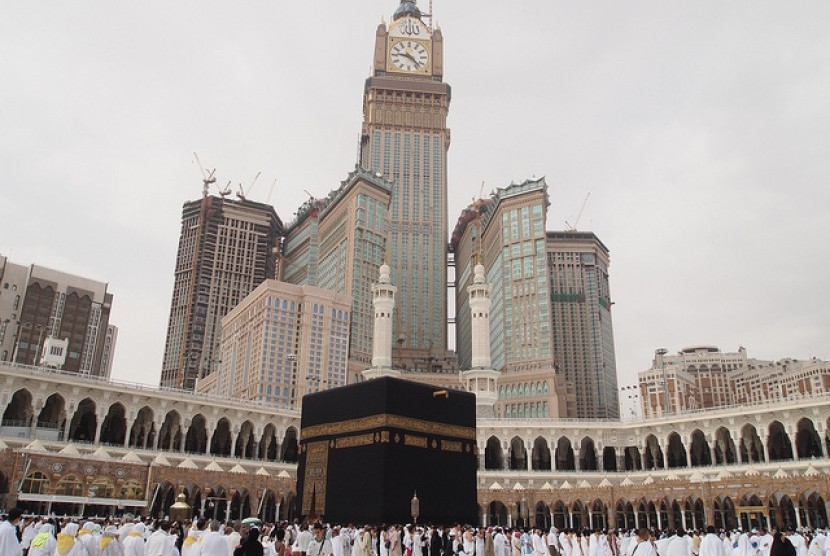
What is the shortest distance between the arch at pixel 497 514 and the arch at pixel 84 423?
24368 millimetres

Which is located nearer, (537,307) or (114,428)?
(114,428)

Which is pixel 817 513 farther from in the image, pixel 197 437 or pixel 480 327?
pixel 197 437

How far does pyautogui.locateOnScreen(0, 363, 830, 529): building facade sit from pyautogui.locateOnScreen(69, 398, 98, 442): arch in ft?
0.40

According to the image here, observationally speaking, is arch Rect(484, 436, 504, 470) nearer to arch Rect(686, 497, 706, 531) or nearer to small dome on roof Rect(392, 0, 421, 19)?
arch Rect(686, 497, 706, 531)

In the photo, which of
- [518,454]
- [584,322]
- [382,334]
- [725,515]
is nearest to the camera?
[725,515]

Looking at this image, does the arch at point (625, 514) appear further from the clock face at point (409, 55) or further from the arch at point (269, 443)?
the clock face at point (409, 55)

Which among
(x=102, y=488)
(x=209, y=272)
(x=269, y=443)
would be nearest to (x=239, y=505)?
(x=269, y=443)

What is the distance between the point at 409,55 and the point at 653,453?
2707 inches

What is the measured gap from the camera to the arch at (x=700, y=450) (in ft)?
147

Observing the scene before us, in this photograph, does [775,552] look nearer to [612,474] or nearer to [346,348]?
[612,474]

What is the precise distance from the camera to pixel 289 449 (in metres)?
44.9

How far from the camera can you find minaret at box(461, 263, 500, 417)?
172 feet

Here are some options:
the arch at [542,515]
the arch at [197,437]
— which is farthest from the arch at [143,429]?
the arch at [542,515]

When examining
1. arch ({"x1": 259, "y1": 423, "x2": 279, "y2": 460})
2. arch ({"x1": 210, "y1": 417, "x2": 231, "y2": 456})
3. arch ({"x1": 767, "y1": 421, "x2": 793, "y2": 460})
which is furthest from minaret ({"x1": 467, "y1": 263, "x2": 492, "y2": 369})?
arch ({"x1": 767, "y1": 421, "x2": 793, "y2": 460})
